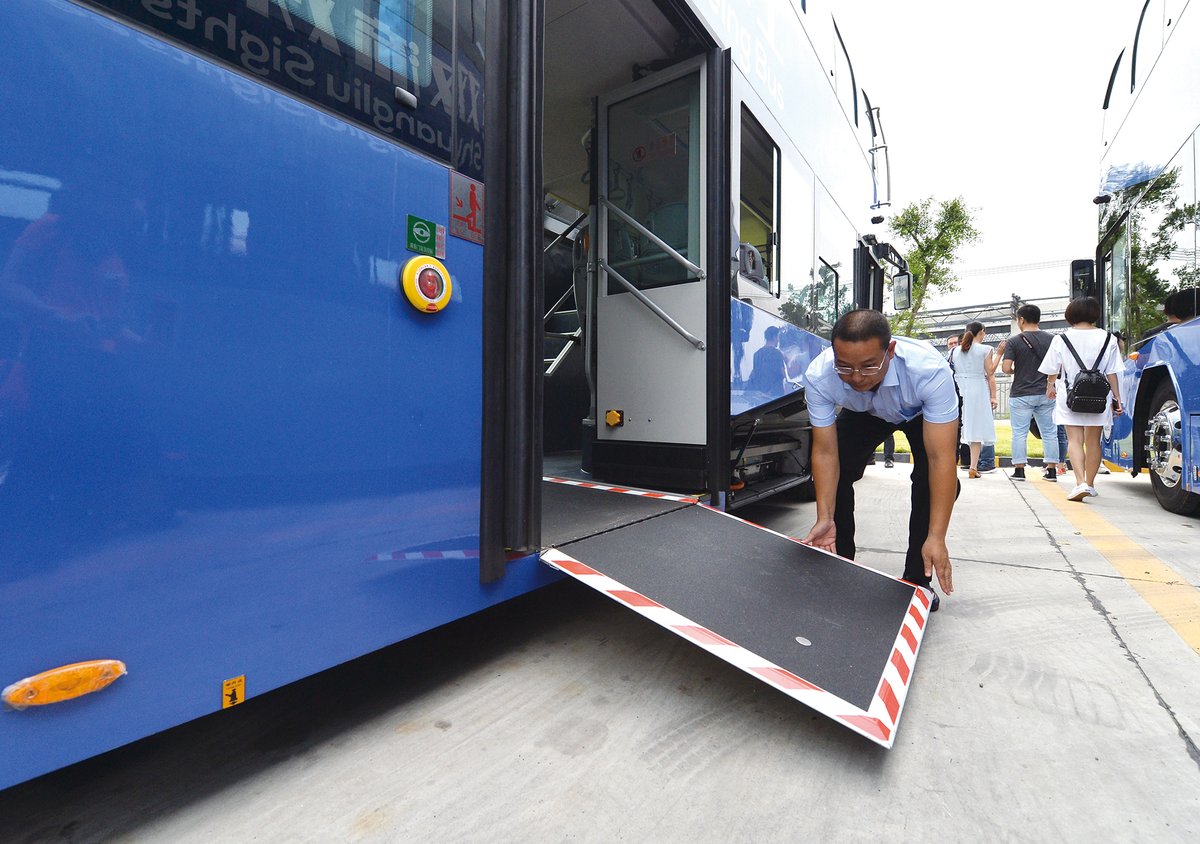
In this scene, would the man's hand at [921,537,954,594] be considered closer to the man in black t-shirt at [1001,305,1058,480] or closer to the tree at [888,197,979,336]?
the man in black t-shirt at [1001,305,1058,480]

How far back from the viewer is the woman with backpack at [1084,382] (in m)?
4.43

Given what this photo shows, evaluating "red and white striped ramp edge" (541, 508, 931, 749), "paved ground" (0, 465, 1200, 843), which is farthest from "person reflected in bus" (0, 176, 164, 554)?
"red and white striped ramp edge" (541, 508, 931, 749)

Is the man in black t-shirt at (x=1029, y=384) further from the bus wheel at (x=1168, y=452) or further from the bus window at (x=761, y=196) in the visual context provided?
the bus window at (x=761, y=196)

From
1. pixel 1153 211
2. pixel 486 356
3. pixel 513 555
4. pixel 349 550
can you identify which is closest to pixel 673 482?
pixel 513 555

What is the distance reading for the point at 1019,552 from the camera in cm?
322

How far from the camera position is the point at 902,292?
6.19m

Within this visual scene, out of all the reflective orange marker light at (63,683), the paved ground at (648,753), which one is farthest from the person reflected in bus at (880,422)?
the reflective orange marker light at (63,683)

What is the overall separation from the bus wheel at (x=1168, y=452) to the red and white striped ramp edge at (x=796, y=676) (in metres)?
3.33

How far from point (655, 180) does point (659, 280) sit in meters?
0.57

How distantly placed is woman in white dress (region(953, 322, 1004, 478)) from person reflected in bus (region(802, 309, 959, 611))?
406 cm

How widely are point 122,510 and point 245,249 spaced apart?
513 millimetres

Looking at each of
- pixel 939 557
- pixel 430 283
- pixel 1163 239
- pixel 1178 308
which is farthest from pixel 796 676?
pixel 1163 239

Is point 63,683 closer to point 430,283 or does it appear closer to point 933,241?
point 430,283

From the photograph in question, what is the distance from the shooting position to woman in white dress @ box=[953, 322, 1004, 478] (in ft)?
19.5
